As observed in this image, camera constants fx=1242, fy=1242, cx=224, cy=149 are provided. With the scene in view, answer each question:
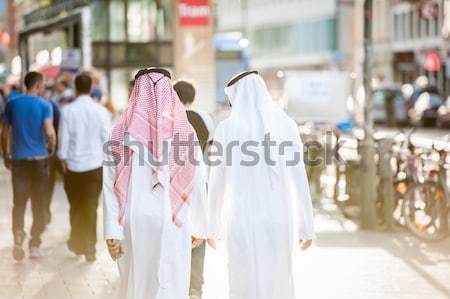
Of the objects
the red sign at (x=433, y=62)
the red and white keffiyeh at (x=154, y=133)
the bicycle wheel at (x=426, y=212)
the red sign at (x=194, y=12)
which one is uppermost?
the red sign at (x=194, y=12)

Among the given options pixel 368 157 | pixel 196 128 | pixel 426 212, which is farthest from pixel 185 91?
pixel 368 157

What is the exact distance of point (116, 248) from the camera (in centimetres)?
691

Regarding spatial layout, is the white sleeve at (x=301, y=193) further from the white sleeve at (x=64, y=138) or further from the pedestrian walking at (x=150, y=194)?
the white sleeve at (x=64, y=138)

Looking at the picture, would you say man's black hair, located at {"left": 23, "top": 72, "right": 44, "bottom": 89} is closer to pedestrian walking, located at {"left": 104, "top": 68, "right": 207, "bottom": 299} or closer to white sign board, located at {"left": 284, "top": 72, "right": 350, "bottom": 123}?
pedestrian walking, located at {"left": 104, "top": 68, "right": 207, "bottom": 299}

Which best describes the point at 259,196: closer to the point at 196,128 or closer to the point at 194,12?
the point at 196,128

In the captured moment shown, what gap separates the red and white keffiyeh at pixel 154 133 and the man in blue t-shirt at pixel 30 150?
195 inches

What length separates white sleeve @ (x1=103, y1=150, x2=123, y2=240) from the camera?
688 centimetres

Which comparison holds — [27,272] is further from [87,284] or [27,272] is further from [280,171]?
[280,171]

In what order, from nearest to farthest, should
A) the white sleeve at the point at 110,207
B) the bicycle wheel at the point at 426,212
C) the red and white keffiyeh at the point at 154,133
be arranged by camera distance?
the white sleeve at the point at 110,207, the red and white keffiyeh at the point at 154,133, the bicycle wheel at the point at 426,212

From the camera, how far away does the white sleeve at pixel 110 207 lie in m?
6.88

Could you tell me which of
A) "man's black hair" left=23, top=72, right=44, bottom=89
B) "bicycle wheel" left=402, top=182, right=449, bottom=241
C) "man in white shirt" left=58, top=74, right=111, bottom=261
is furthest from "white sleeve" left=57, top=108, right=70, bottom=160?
"bicycle wheel" left=402, top=182, right=449, bottom=241

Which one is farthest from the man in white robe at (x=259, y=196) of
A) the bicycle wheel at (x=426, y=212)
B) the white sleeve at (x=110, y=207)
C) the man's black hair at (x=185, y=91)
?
the bicycle wheel at (x=426, y=212)

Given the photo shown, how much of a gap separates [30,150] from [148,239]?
A: 5.25m

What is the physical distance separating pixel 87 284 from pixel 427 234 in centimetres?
425
